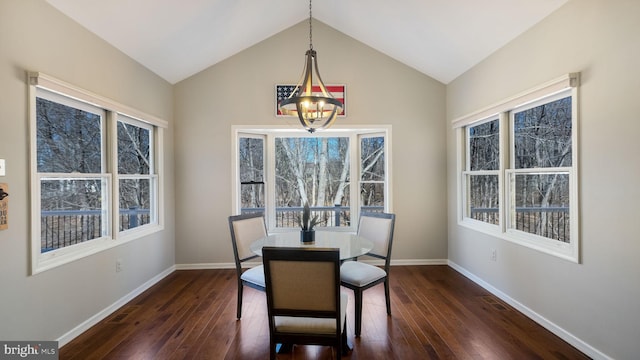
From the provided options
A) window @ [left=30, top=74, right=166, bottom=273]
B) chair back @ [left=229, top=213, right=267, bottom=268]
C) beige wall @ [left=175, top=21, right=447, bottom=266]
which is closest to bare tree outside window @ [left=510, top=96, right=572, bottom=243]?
beige wall @ [left=175, top=21, right=447, bottom=266]

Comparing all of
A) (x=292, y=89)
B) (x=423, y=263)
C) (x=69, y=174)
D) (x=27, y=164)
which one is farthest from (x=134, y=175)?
(x=423, y=263)

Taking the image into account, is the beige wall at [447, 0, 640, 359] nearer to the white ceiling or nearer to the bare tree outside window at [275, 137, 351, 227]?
the white ceiling

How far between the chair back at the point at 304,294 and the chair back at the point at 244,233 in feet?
3.54

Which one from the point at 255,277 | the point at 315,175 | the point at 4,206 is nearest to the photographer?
the point at 4,206

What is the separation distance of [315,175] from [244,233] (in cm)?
180

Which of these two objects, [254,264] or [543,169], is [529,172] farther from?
[254,264]

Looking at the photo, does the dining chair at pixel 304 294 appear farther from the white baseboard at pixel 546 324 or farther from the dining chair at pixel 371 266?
the white baseboard at pixel 546 324

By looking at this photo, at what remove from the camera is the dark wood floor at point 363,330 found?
218 cm

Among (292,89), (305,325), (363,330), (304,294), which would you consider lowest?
(363,330)

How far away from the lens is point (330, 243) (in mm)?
2559

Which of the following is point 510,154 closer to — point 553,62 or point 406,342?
point 553,62

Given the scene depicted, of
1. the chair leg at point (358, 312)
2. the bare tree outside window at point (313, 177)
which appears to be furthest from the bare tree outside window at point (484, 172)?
the chair leg at point (358, 312)

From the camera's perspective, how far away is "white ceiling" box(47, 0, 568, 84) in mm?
2576

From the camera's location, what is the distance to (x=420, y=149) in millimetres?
4246
